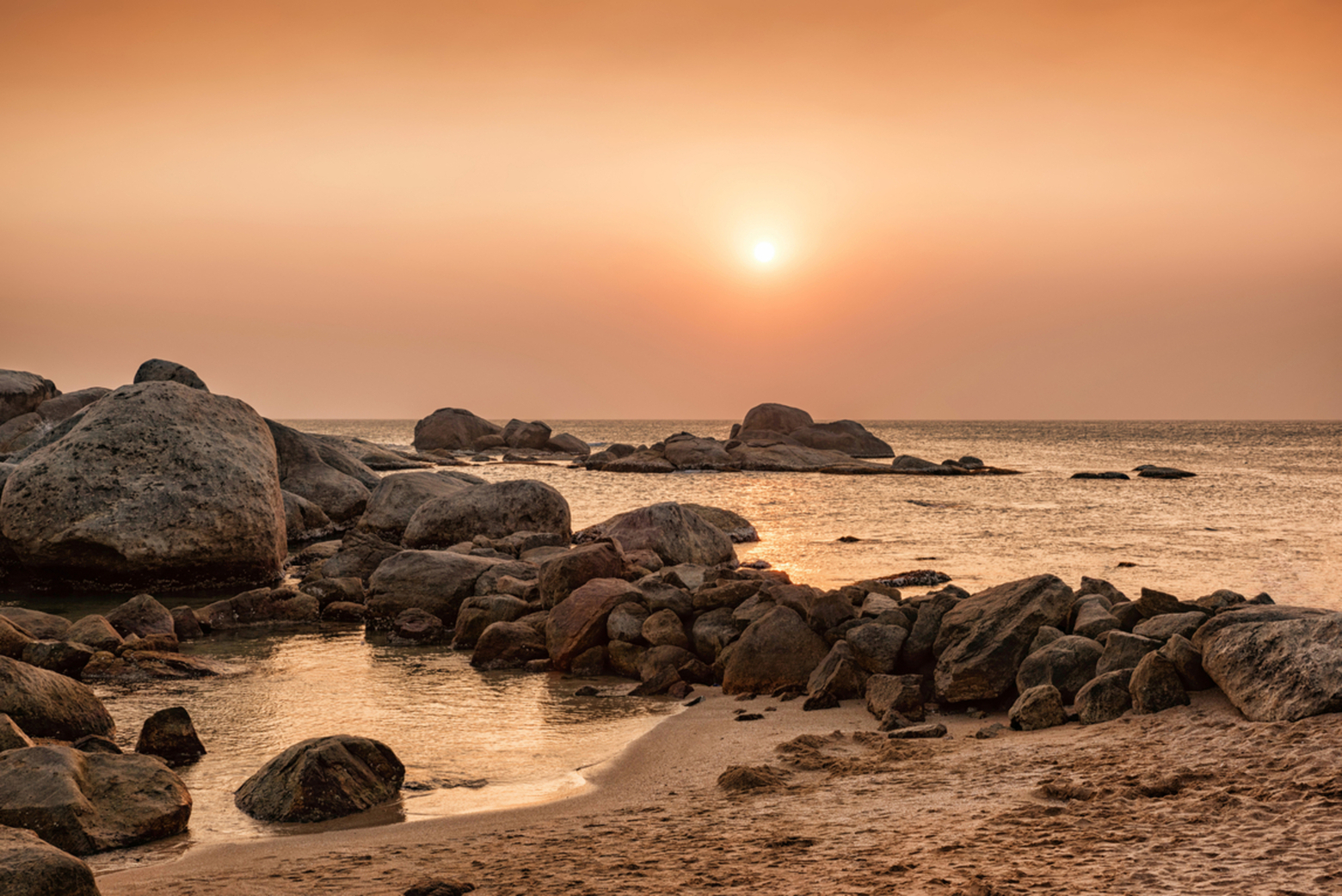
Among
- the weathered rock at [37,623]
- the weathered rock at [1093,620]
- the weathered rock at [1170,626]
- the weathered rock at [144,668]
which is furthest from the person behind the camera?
the weathered rock at [37,623]

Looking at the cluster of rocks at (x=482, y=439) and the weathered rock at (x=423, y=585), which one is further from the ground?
the cluster of rocks at (x=482, y=439)

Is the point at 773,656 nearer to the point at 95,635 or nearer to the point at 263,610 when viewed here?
the point at 95,635

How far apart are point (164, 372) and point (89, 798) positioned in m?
19.5

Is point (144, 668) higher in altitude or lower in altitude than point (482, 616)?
lower

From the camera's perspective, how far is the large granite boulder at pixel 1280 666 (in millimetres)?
6258

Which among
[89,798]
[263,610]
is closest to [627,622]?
[263,610]

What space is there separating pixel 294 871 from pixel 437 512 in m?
16.4

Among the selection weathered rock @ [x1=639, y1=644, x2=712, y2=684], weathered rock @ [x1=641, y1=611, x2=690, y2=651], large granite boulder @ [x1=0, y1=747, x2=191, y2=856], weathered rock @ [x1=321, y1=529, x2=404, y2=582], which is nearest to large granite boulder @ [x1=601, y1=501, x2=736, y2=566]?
weathered rock @ [x1=321, y1=529, x2=404, y2=582]

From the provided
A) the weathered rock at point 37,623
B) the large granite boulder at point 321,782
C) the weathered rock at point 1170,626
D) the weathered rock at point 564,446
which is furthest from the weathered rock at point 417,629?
the weathered rock at point 564,446

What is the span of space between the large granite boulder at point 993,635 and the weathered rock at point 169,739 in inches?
266

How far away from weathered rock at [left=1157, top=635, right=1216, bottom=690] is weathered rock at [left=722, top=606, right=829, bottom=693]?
382cm

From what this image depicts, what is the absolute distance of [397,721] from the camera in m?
9.60

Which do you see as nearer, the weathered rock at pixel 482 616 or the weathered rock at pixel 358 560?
the weathered rock at pixel 482 616

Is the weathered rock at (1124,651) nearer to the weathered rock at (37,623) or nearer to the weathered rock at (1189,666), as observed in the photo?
the weathered rock at (1189,666)
